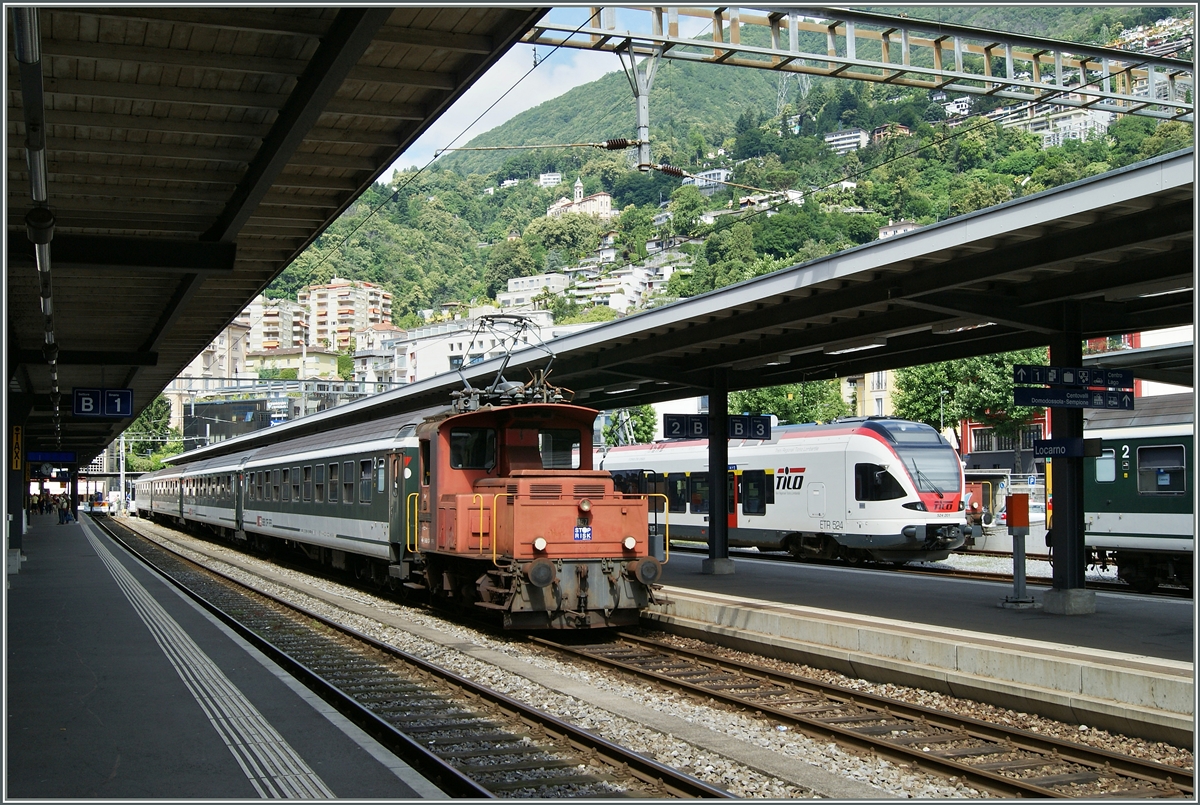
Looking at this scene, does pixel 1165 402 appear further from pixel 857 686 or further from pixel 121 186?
pixel 121 186

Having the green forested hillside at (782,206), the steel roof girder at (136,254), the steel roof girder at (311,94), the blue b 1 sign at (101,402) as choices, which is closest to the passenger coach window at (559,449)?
the steel roof girder at (136,254)

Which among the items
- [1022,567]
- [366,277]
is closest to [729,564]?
[1022,567]

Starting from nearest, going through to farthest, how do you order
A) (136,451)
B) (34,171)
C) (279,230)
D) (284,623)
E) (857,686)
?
(34,171) < (857,686) < (279,230) < (284,623) < (136,451)

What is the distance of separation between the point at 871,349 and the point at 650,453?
12983 millimetres

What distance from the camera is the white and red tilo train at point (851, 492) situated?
21406mm

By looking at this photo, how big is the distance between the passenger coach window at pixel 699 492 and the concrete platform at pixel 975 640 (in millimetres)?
9864

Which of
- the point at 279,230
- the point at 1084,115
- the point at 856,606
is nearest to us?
the point at 279,230

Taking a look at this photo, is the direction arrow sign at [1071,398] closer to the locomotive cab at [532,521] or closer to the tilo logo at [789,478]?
the locomotive cab at [532,521]

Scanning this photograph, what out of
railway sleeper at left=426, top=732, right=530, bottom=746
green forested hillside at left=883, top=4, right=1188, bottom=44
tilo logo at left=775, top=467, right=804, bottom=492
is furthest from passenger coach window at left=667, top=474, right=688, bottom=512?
green forested hillside at left=883, top=4, right=1188, bottom=44

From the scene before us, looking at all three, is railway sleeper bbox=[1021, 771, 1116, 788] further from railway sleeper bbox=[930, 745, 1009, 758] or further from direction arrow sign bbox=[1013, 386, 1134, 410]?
direction arrow sign bbox=[1013, 386, 1134, 410]

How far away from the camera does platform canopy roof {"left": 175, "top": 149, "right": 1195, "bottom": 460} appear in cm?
1016

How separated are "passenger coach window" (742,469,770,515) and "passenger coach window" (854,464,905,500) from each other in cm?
295

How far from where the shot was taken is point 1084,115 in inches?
6452

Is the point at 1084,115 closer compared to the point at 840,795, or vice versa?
the point at 840,795
